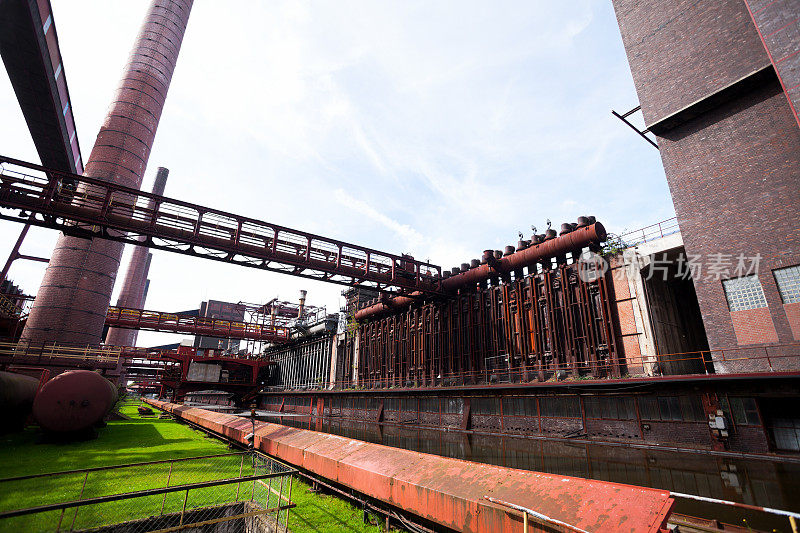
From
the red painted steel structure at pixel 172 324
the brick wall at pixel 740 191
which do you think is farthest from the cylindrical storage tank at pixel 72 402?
the red painted steel structure at pixel 172 324

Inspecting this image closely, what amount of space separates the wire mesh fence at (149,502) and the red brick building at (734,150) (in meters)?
16.9

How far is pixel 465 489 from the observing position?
4594mm

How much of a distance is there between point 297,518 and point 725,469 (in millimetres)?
11653

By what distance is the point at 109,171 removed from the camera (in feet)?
80.7

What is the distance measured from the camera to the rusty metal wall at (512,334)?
17859 millimetres

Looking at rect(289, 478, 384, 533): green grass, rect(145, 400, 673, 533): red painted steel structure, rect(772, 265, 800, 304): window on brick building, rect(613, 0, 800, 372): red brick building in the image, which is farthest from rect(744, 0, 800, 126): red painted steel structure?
rect(289, 478, 384, 533): green grass

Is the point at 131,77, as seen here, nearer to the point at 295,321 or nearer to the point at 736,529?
the point at 295,321

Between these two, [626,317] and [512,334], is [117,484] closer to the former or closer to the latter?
[512,334]

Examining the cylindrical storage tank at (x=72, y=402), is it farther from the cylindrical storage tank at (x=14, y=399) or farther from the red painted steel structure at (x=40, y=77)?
the red painted steel structure at (x=40, y=77)

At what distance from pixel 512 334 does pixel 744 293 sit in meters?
10.2

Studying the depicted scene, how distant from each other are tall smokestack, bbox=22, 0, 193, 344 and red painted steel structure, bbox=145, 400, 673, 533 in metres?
23.5

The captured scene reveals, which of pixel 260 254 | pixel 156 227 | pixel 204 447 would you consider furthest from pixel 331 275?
pixel 204 447

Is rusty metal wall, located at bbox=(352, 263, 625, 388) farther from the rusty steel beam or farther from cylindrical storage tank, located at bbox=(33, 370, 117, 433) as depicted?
cylindrical storage tank, located at bbox=(33, 370, 117, 433)

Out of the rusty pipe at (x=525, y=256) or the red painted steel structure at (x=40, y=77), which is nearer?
the red painted steel structure at (x=40, y=77)
